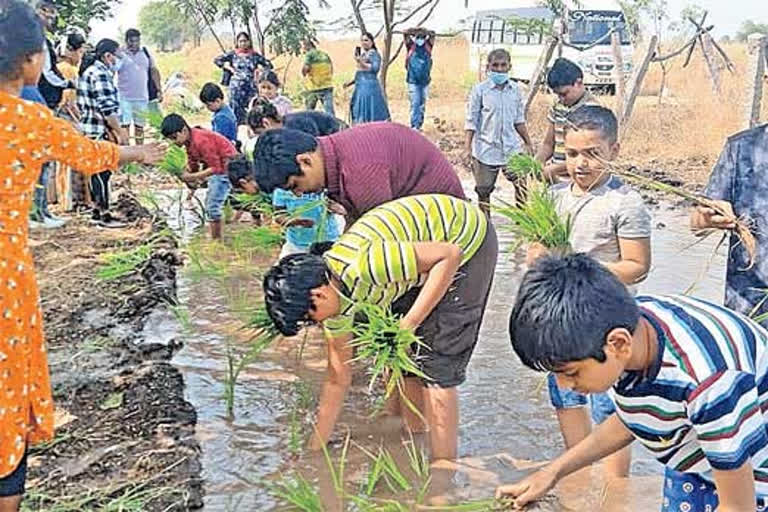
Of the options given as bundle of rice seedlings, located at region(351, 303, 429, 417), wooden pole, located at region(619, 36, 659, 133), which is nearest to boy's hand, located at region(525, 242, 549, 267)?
bundle of rice seedlings, located at region(351, 303, 429, 417)

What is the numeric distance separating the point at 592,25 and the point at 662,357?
811 inches

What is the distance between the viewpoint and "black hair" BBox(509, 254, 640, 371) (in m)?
1.93

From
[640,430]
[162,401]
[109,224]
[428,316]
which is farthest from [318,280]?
[109,224]

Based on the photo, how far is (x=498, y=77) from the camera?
834 cm

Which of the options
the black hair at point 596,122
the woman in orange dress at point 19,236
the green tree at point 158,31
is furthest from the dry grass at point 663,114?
the green tree at point 158,31

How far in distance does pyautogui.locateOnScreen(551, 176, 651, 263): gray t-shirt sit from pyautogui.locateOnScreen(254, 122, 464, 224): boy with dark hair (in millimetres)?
716

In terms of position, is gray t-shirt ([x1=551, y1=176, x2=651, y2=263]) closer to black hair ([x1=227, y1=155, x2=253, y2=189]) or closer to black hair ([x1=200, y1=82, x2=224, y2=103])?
black hair ([x1=227, y1=155, x2=253, y2=189])

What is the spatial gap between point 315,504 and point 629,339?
6.16 ft

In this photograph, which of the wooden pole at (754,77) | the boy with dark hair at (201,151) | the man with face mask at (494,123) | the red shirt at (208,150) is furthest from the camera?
the wooden pole at (754,77)

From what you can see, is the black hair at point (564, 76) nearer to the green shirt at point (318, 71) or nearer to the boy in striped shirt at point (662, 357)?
the boy in striped shirt at point (662, 357)

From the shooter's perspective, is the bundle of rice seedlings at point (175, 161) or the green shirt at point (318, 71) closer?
the bundle of rice seedlings at point (175, 161)

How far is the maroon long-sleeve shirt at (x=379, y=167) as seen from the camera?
152 inches

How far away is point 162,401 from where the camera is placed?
4.94 metres

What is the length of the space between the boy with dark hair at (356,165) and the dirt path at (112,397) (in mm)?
1338
